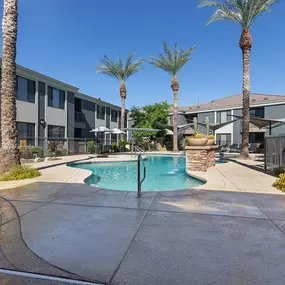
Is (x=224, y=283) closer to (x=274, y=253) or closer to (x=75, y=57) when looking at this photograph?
(x=274, y=253)

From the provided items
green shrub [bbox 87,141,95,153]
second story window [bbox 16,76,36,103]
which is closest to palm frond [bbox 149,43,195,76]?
green shrub [bbox 87,141,95,153]

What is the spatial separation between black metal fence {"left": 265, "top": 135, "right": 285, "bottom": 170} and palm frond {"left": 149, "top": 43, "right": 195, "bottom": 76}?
1743 centimetres

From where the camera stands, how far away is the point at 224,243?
10.2 feet

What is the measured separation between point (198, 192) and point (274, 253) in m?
3.13

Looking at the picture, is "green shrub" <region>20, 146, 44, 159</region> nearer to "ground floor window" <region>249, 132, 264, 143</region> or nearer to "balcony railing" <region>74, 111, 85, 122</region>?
"balcony railing" <region>74, 111, 85, 122</region>

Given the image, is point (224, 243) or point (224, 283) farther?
point (224, 243)

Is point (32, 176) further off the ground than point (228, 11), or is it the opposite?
point (228, 11)

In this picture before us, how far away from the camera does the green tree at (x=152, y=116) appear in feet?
99.9

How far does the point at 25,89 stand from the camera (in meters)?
17.5

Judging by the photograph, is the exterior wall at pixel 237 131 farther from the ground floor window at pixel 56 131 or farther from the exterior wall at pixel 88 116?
the ground floor window at pixel 56 131

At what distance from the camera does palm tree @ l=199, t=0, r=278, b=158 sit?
15.3m

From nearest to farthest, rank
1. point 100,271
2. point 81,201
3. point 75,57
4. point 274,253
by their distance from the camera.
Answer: point 100,271
point 274,253
point 81,201
point 75,57

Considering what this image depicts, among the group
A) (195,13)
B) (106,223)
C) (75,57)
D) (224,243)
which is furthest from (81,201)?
(75,57)

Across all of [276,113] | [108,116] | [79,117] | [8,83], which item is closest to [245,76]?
[276,113]
